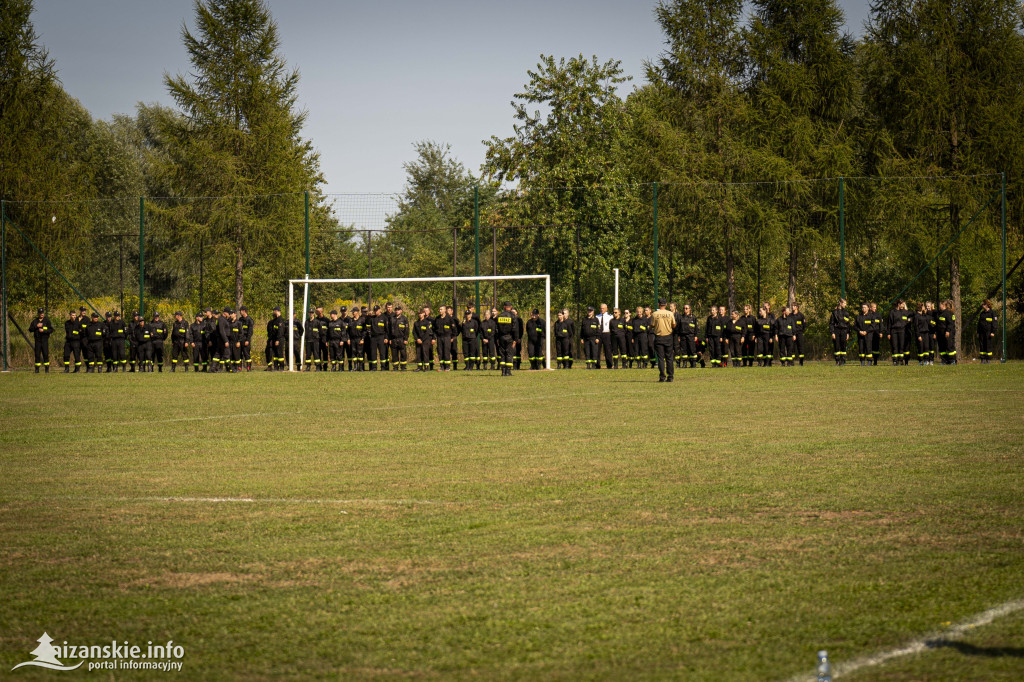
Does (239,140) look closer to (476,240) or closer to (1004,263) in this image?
(476,240)

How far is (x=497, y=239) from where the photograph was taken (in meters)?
33.8

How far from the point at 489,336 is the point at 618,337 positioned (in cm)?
389

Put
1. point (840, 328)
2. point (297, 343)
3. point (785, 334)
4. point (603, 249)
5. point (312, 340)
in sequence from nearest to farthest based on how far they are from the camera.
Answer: point (840, 328) < point (785, 334) < point (312, 340) < point (297, 343) < point (603, 249)

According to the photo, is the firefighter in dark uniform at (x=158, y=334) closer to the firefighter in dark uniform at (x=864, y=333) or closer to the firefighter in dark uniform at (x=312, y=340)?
the firefighter in dark uniform at (x=312, y=340)

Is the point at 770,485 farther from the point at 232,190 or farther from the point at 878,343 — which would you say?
the point at 232,190

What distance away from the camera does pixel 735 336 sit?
31.2 metres

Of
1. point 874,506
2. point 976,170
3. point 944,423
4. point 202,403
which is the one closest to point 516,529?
point 874,506

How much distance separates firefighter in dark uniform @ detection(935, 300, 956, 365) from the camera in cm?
2955

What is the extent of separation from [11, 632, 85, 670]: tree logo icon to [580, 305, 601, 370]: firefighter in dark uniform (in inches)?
1038

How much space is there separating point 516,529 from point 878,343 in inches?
1012

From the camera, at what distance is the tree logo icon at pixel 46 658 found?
4.66 meters

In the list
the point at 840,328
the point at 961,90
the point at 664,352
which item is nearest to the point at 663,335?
the point at 664,352

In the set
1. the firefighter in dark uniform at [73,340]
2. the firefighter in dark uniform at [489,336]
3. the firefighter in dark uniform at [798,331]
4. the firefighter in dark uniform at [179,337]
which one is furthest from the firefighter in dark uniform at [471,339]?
the firefighter in dark uniform at [73,340]

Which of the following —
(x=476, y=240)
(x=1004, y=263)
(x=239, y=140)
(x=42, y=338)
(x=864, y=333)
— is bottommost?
(x=864, y=333)
